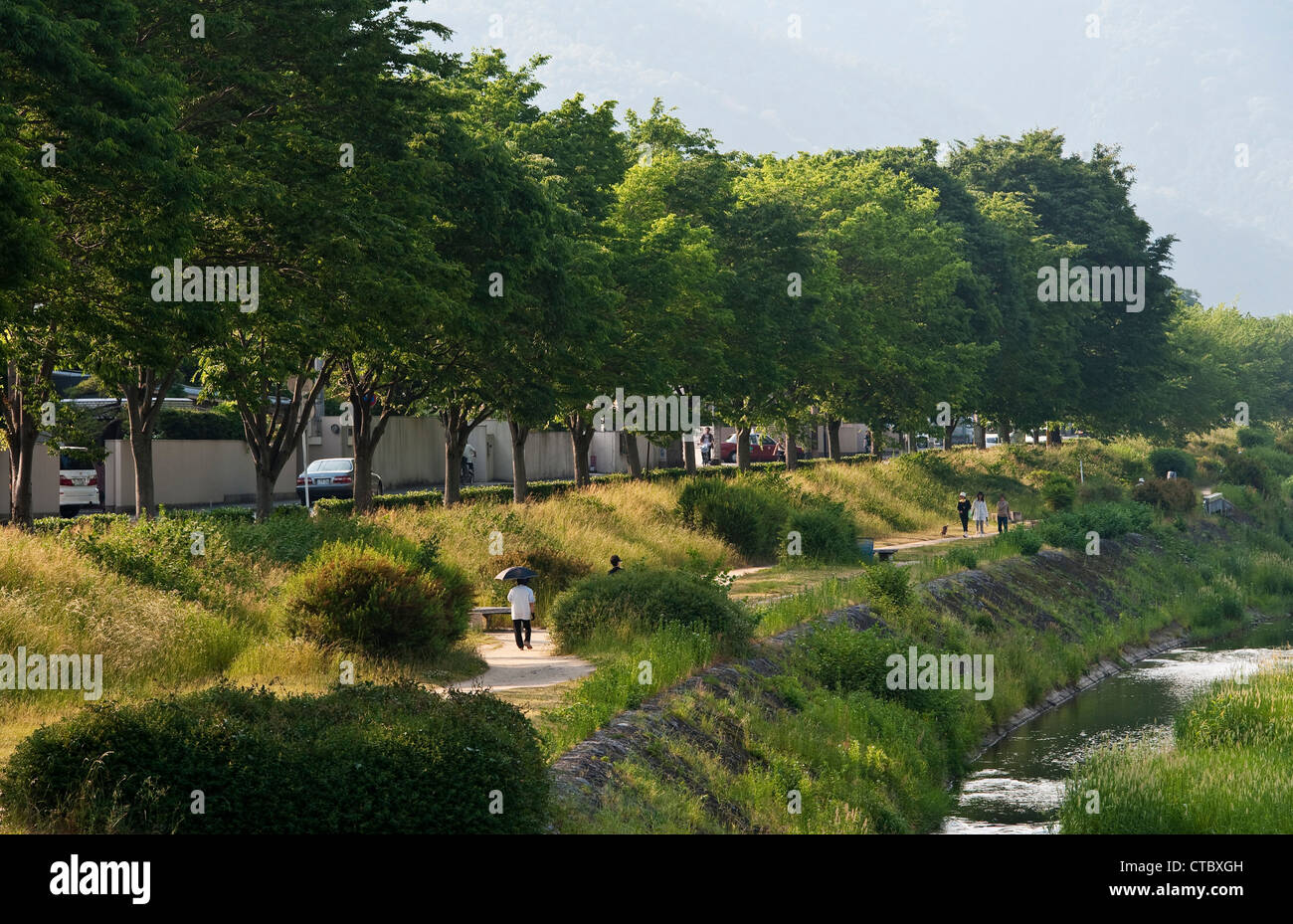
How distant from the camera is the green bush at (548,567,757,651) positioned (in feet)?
69.4

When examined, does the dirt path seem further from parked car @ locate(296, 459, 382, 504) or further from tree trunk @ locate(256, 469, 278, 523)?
parked car @ locate(296, 459, 382, 504)

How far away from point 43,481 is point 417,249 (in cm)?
2270


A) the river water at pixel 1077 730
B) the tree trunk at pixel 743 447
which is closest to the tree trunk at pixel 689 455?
the tree trunk at pixel 743 447

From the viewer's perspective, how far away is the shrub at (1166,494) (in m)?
57.5

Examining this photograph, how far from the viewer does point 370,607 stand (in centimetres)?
1828

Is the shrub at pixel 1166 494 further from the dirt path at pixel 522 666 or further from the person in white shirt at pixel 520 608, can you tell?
the person in white shirt at pixel 520 608

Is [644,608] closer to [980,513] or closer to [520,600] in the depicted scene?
[520,600]

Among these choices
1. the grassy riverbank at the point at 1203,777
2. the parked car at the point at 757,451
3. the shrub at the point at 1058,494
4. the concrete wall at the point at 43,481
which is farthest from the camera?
the parked car at the point at 757,451

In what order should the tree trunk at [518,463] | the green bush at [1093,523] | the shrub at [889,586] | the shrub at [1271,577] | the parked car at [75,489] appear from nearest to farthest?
the shrub at [889,586]
the tree trunk at [518,463]
the parked car at [75,489]
the green bush at [1093,523]
the shrub at [1271,577]

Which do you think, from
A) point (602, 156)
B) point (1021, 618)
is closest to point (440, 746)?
point (1021, 618)

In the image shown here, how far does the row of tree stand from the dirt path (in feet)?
20.8

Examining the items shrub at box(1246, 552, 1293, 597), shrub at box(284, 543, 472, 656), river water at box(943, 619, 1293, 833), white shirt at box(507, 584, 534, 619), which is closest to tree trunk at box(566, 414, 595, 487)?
river water at box(943, 619, 1293, 833)

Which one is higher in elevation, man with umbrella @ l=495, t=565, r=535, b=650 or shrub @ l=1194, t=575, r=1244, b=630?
man with umbrella @ l=495, t=565, r=535, b=650

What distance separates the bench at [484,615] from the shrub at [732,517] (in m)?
12.6
